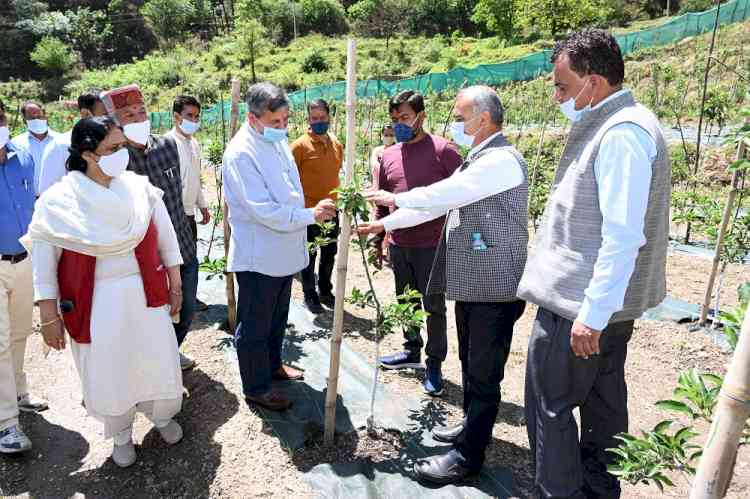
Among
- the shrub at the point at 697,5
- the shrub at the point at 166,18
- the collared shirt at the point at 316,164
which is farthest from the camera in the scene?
the shrub at the point at 166,18

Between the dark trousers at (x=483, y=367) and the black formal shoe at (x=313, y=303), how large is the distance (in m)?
2.18

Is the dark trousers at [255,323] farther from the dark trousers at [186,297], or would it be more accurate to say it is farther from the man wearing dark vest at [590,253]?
the man wearing dark vest at [590,253]

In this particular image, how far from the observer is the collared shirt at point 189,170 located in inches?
154

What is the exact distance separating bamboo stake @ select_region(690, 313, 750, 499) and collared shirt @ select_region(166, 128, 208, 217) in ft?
11.8

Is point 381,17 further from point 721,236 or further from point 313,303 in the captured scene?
point 721,236

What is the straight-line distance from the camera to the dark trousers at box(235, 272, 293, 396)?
8.91 feet

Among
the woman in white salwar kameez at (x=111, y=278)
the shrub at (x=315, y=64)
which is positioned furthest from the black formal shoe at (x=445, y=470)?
the shrub at (x=315, y=64)

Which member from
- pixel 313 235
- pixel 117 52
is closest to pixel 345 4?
pixel 117 52

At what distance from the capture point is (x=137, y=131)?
2734 millimetres

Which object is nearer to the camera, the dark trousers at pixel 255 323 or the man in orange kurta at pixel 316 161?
the dark trousers at pixel 255 323

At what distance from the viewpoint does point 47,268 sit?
2189mm

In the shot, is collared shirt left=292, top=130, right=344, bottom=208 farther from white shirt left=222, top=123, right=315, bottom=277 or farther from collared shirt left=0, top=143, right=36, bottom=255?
collared shirt left=0, top=143, right=36, bottom=255

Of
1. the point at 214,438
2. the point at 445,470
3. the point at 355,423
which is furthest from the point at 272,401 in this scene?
the point at 445,470

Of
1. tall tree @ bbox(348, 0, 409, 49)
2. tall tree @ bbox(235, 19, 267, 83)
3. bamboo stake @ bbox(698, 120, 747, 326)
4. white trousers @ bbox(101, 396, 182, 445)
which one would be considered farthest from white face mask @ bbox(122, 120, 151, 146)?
tall tree @ bbox(348, 0, 409, 49)
